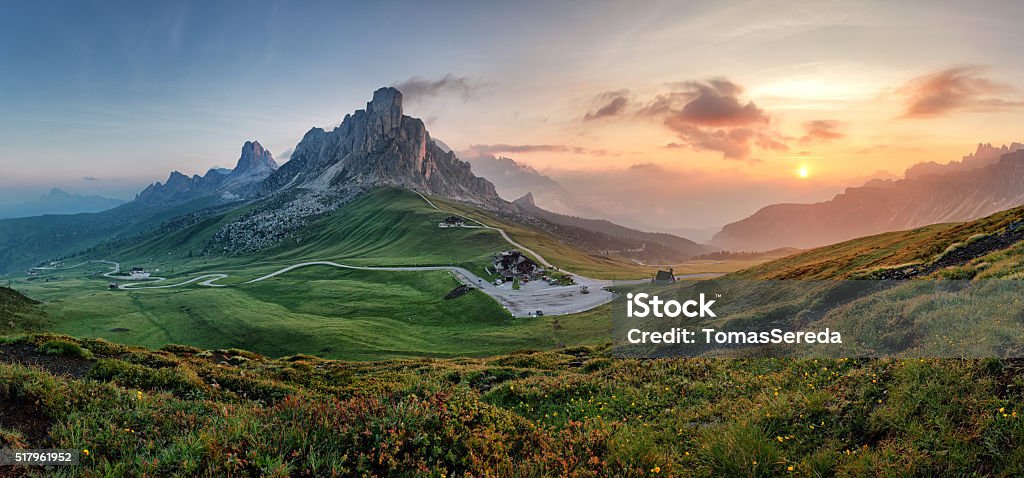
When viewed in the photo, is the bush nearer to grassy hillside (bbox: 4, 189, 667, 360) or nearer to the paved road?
grassy hillside (bbox: 4, 189, 667, 360)

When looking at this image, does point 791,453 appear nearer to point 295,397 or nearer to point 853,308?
point 295,397

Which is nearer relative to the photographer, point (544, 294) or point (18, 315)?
point (18, 315)

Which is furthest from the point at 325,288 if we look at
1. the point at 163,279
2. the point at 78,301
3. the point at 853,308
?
the point at 853,308

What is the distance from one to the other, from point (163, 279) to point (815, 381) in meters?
253

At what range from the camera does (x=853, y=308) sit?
61.9ft

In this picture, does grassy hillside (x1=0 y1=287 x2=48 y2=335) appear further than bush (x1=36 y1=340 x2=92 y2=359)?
Yes

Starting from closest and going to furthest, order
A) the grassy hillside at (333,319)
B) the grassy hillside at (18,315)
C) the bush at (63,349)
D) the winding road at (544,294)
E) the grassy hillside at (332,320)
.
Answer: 1. the bush at (63,349)
2. the grassy hillside at (18,315)
3. the grassy hillside at (332,320)
4. the grassy hillside at (333,319)
5. the winding road at (544,294)

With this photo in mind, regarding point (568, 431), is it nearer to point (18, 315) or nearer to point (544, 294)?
point (544, 294)

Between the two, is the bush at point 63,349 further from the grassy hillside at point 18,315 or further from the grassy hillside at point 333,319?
the grassy hillside at point 18,315

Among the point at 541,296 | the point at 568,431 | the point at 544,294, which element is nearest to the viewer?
the point at 568,431

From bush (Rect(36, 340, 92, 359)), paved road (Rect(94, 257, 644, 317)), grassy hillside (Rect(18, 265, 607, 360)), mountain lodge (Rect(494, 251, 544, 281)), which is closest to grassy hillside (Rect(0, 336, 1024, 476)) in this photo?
bush (Rect(36, 340, 92, 359))

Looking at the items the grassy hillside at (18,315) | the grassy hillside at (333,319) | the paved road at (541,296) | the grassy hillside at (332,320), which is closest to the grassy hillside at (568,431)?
the grassy hillside at (333,319)

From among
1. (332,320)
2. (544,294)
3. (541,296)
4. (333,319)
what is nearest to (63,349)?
(332,320)

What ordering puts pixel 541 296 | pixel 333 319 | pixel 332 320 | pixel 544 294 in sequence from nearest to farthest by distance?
pixel 332 320, pixel 333 319, pixel 541 296, pixel 544 294
